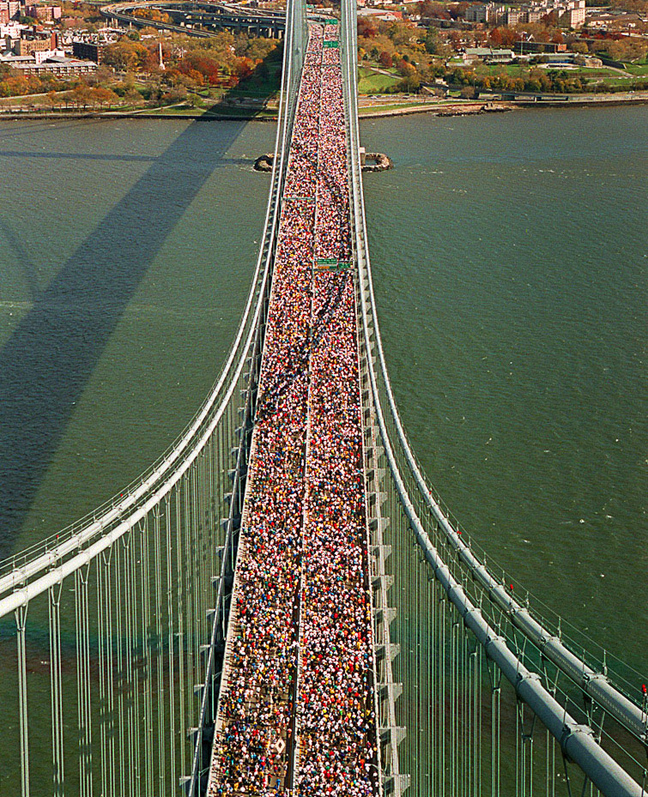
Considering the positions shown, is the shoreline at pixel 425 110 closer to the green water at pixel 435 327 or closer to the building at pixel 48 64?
the building at pixel 48 64

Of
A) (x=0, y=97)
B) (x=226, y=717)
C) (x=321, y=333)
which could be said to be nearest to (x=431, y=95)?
(x=0, y=97)

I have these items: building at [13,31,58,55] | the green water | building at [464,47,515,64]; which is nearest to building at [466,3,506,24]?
building at [464,47,515,64]

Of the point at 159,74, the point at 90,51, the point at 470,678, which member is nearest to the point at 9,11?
the point at 90,51

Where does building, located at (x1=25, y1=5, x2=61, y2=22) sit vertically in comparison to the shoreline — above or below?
above

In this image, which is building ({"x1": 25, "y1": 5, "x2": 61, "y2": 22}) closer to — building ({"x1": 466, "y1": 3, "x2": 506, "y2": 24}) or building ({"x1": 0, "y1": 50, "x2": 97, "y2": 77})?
building ({"x1": 0, "y1": 50, "x2": 97, "y2": 77})

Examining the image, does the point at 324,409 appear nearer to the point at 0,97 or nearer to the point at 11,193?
the point at 11,193

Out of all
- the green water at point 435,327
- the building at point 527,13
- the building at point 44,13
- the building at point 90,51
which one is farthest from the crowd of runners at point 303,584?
the building at point 44,13
